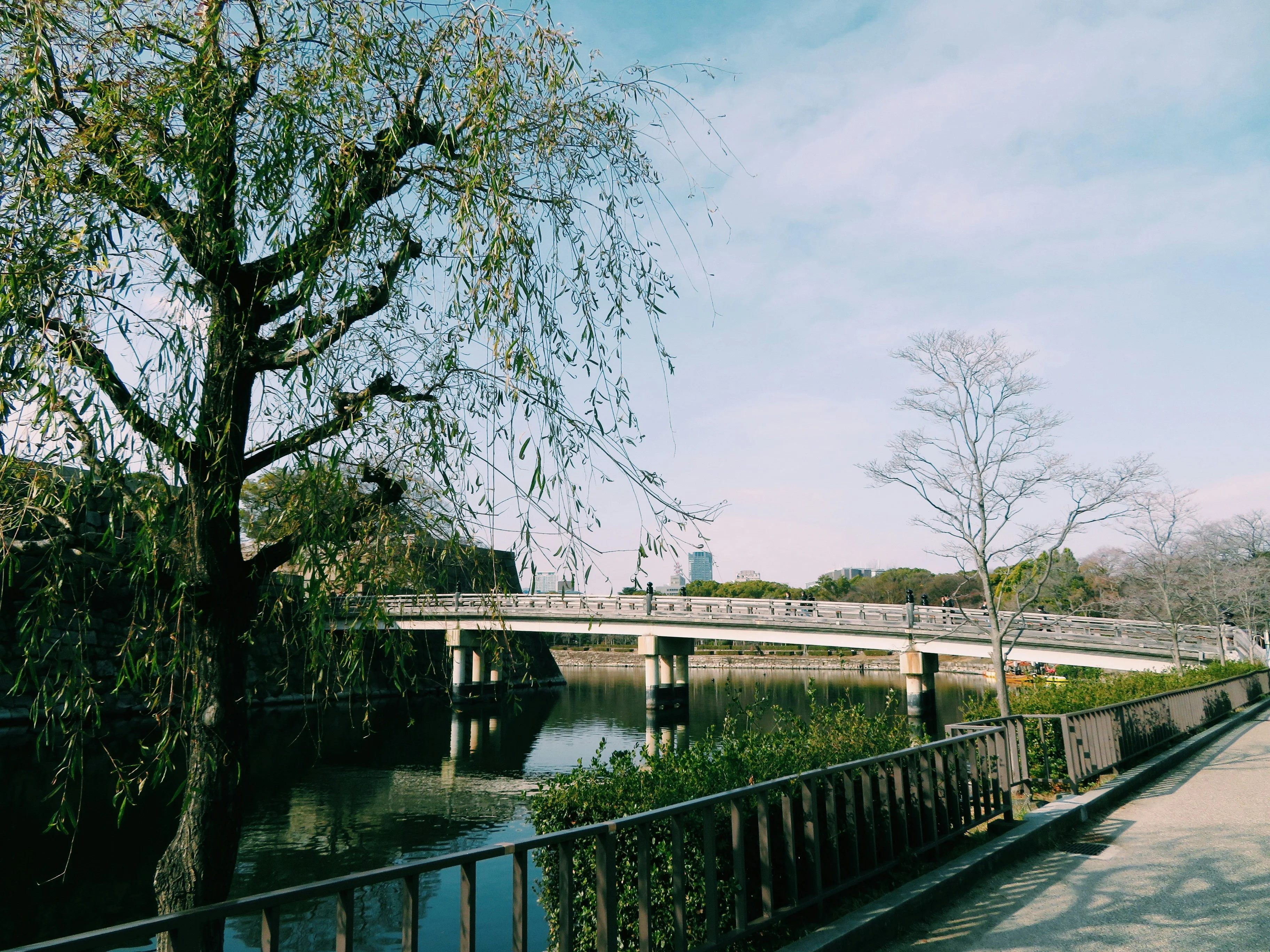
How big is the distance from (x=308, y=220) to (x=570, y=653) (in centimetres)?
7456

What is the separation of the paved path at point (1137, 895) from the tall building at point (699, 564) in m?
2.44

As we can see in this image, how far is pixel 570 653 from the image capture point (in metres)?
76.5

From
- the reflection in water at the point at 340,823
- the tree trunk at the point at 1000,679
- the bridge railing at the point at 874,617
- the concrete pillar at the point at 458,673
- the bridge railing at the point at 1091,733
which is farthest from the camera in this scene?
the concrete pillar at the point at 458,673

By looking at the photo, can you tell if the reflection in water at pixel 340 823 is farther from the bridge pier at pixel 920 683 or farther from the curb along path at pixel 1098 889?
the bridge pier at pixel 920 683

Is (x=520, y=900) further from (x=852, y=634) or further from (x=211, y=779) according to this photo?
(x=852, y=634)

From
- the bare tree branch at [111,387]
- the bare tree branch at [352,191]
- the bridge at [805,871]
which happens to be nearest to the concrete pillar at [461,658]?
the bridge at [805,871]

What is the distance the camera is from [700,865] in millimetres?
4645

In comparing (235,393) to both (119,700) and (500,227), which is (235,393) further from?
(119,700)

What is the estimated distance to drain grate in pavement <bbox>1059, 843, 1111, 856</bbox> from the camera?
6965mm

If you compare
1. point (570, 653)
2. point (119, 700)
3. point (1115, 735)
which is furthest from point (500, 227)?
point (570, 653)

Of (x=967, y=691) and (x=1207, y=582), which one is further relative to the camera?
(x=967, y=691)

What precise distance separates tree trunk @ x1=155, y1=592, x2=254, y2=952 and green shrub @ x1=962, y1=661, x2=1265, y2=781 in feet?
24.8

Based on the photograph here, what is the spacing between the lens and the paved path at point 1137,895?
486cm

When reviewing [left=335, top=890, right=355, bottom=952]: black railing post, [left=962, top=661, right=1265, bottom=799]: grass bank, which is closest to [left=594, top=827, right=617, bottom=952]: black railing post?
[left=335, top=890, right=355, bottom=952]: black railing post
